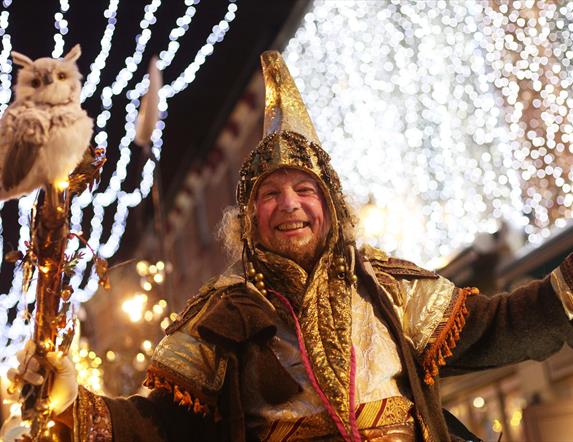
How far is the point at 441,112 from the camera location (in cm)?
926

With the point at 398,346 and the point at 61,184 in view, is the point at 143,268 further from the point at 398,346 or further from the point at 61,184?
the point at 61,184

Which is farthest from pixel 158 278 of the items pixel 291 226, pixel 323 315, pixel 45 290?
pixel 45 290

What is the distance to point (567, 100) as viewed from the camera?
6.52 metres

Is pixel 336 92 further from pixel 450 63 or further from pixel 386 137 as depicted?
pixel 450 63

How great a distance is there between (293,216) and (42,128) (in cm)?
144

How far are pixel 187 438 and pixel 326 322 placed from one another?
2.38ft

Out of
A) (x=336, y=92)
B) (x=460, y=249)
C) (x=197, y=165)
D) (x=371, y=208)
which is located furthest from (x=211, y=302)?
(x=197, y=165)

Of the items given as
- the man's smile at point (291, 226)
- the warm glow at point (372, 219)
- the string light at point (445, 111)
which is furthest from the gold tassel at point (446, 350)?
the warm glow at point (372, 219)

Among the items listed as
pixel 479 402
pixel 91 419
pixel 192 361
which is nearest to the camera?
pixel 91 419

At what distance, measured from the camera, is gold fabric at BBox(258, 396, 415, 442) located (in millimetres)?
3201

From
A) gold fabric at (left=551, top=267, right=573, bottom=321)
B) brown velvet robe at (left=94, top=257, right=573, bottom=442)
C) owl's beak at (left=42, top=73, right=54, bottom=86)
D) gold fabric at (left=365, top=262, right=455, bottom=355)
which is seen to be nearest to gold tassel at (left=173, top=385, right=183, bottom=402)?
brown velvet robe at (left=94, top=257, right=573, bottom=442)

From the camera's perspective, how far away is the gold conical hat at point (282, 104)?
13.0 feet

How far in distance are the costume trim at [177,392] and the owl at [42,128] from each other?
123cm

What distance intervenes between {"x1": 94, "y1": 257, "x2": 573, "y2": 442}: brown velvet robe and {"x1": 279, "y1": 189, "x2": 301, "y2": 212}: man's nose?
0.39 m
